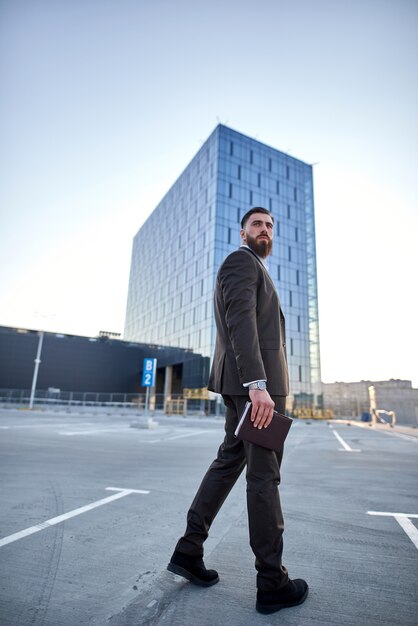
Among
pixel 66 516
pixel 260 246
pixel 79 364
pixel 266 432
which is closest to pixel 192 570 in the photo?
pixel 266 432

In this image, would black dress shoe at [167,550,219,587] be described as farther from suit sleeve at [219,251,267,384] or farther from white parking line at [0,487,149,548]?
white parking line at [0,487,149,548]

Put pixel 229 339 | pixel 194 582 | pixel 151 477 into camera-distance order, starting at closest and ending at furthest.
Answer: pixel 194 582, pixel 229 339, pixel 151 477

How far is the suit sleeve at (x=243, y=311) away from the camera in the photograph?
6.26 feet

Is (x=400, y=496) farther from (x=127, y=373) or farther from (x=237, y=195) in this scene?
(x=127, y=373)

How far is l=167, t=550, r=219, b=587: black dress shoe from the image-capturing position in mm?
1822

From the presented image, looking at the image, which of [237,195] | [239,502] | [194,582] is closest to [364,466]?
[239,502]

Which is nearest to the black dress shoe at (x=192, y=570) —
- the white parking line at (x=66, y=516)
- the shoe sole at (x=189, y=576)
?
the shoe sole at (x=189, y=576)

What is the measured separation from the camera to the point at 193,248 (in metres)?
42.1

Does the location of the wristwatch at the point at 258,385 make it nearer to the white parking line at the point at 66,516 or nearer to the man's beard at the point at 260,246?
the man's beard at the point at 260,246

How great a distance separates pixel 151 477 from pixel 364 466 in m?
3.71

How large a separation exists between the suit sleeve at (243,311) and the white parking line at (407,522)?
6.10 feet

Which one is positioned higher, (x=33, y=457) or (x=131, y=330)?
(x=131, y=330)

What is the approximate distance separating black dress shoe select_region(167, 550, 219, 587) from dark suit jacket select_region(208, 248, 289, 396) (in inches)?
34.5

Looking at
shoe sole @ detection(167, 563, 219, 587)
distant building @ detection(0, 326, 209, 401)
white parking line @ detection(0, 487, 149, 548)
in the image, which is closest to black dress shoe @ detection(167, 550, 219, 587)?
shoe sole @ detection(167, 563, 219, 587)
